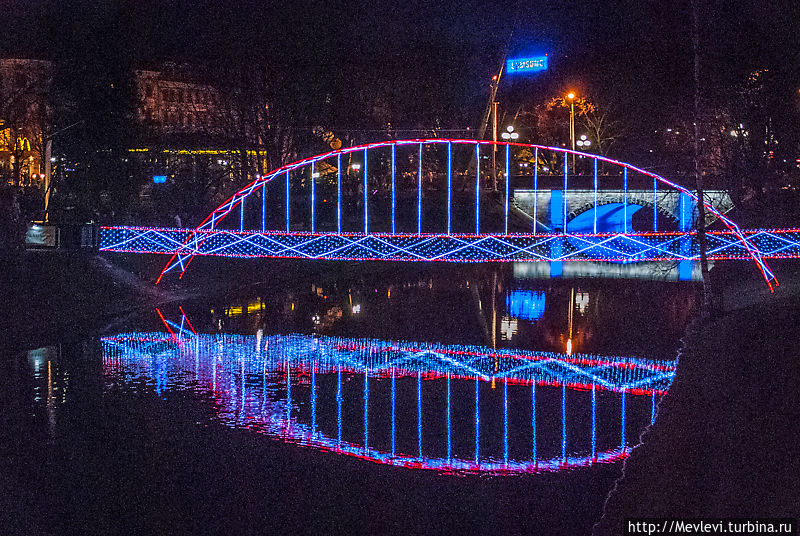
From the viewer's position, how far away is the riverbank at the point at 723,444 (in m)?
7.24

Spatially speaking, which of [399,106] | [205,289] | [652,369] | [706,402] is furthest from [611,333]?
[399,106]

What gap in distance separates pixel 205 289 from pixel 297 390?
1880 centimetres

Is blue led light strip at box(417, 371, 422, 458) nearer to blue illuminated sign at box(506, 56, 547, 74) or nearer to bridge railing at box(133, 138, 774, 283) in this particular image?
bridge railing at box(133, 138, 774, 283)

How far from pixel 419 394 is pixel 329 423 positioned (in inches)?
92.7

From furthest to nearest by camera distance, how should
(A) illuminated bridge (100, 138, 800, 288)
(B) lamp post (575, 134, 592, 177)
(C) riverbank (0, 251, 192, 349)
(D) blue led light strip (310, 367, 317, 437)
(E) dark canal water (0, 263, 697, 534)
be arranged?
(B) lamp post (575, 134, 592, 177)
(A) illuminated bridge (100, 138, 800, 288)
(C) riverbank (0, 251, 192, 349)
(D) blue led light strip (310, 367, 317, 437)
(E) dark canal water (0, 263, 697, 534)

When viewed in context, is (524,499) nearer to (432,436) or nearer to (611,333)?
(432,436)

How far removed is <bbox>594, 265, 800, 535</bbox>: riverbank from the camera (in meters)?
7.24

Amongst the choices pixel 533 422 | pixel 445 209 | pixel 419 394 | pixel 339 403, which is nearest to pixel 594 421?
pixel 533 422

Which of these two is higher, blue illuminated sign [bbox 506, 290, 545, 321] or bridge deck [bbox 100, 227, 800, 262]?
bridge deck [bbox 100, 227, 800, 262]

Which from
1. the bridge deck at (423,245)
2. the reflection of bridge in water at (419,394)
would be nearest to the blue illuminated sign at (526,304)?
the bridge deck at (423,245)

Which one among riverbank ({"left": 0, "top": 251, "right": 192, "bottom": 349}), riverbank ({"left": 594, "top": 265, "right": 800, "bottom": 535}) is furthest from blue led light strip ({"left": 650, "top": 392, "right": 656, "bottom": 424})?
riverbank ({"left": 0, "top": 251, "right": 192, "bottom": 349})

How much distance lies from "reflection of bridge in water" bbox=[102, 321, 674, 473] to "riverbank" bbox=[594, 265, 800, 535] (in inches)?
26.1

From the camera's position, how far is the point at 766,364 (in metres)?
12.5

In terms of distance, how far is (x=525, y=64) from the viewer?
8306 cm
